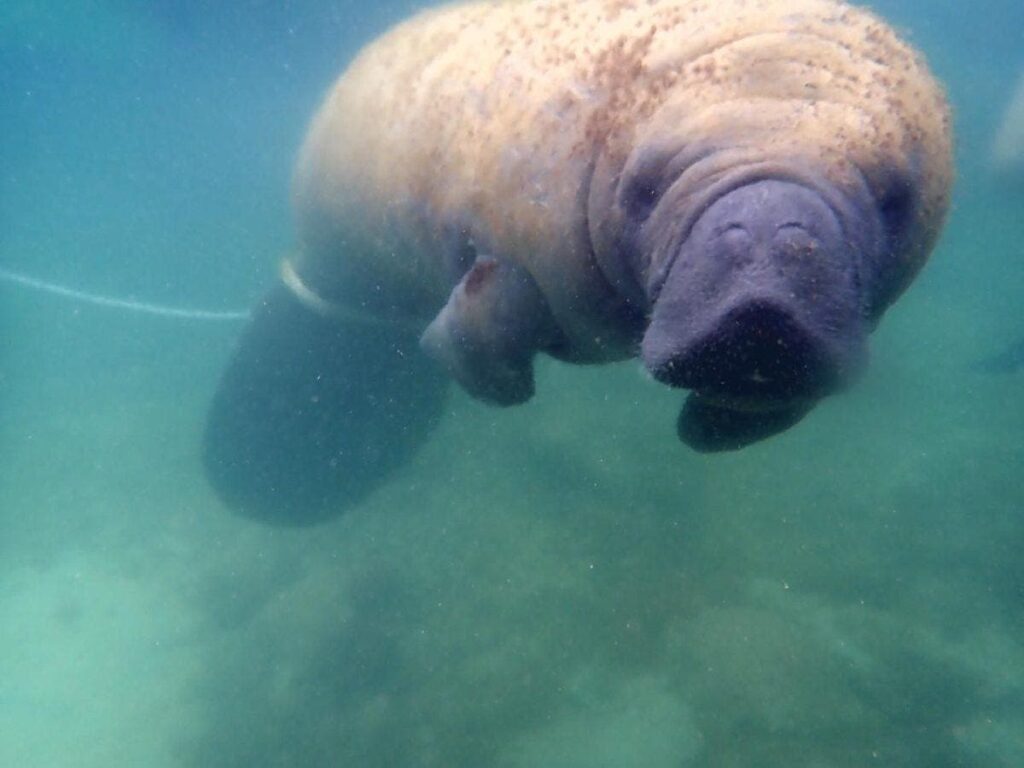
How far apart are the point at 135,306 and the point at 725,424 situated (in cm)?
1512

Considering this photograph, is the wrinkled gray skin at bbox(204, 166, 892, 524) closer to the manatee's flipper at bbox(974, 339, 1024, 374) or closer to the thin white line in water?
the manatee's flipper at bbox(974, 339, 1024, 374)

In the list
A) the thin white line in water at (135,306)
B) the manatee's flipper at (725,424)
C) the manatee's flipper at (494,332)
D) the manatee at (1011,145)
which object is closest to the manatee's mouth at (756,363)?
the manatee's flipper at (725,424)

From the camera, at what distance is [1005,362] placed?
1038cm

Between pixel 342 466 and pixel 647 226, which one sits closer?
pixel 647 226

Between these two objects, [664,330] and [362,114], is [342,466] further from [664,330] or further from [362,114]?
[664,330]

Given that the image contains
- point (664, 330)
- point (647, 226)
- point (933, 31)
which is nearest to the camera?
Answer: point (664, 330)

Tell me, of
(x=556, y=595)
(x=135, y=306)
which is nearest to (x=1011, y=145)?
(x=556, y=595)

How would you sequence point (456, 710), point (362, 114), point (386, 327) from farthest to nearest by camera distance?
point (386, 327)
point (456, 710)
point (362, 114)

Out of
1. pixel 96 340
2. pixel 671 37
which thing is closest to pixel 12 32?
pixel 96 340

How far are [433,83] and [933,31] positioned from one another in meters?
40.4

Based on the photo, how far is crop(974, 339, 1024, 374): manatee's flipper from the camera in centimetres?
1019

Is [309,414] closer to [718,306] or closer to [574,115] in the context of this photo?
[574,115]

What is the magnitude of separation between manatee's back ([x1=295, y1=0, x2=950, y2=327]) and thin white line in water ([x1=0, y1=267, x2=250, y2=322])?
8.15 metres

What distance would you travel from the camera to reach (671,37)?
2529 millimetres
